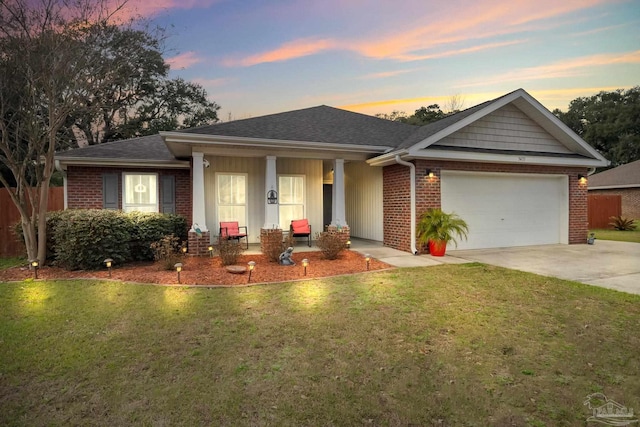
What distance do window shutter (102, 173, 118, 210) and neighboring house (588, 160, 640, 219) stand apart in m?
29.7

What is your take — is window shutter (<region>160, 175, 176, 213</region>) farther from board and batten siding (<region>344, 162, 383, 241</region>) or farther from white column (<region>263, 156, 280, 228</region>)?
board and batten siding (<region>344, 162, 383, 241</region>)

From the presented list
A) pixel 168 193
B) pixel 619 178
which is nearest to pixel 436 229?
pixel 168 193

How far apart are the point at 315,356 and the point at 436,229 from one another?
20.9 feet

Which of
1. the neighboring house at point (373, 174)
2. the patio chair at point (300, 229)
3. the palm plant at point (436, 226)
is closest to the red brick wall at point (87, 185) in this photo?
the neighboring house at point (373, 174)

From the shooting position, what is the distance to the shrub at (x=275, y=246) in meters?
7.95

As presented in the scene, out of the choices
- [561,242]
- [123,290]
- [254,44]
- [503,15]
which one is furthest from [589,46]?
[123,290]

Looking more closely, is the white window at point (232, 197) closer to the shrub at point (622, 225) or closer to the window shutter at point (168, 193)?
the window shutter at point (168, 193)

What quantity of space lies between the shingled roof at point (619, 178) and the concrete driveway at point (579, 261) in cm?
1659

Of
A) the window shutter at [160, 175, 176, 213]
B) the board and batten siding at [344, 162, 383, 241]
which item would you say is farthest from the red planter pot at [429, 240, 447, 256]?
the window shutter at [160, 175, 176, 213]

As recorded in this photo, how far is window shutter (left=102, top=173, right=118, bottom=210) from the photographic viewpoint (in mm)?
10484

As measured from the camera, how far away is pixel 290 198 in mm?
11508

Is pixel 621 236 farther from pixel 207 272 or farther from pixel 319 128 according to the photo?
pixel 207 272

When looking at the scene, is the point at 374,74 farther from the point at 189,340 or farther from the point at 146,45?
the point at 189,340

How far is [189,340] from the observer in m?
3.83
